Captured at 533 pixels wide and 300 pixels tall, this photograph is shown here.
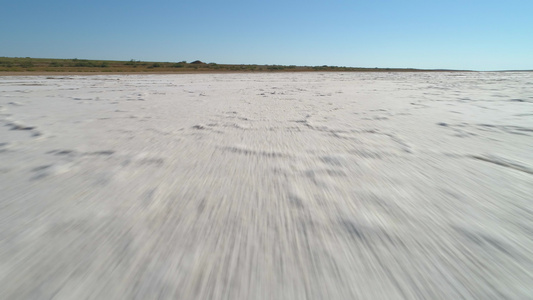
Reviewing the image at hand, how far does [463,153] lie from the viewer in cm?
98

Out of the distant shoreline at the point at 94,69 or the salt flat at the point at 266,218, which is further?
the distant shoreline at the point at 94,69

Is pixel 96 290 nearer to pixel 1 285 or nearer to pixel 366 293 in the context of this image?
pixel 1 285

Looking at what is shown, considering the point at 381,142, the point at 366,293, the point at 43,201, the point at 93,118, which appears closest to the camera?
the point at 366,293

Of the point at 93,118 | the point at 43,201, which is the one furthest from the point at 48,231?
the point at 93,118

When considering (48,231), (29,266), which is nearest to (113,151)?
(48,231)

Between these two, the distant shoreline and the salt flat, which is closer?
the salt flat

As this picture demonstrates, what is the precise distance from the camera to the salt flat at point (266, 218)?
1.26 ft

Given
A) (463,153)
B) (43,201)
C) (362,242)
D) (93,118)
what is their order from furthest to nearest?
(93,118)
(463,153)
(43,201)
(362,242)

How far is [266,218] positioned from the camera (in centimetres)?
56

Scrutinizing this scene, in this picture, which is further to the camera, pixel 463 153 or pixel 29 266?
pixel 463 153

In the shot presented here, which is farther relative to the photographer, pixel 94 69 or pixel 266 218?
pixel 94 69

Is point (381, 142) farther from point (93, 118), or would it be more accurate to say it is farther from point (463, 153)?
point (93, 118)

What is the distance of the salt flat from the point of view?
0.38 meters

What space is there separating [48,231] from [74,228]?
46mm
